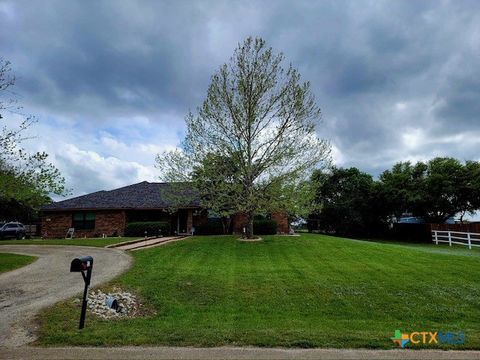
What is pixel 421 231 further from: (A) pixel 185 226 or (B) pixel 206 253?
(B) pixel 206 253

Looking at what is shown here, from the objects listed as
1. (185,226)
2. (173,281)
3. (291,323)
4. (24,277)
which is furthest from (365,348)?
(185,226)

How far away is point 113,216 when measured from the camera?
94.0ft

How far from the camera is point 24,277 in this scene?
11.6 m

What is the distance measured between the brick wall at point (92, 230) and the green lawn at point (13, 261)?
41.3 ft

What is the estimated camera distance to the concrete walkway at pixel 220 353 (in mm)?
4883

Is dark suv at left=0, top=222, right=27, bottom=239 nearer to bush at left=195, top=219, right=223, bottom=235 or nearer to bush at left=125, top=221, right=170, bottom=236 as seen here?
bush at left=125, top=221, right=170, bottom=236

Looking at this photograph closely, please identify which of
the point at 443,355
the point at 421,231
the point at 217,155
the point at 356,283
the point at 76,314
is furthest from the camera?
the point at 421,231

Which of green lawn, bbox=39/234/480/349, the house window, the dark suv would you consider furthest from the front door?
the dark suv

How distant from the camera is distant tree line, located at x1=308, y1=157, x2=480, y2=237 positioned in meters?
34.7

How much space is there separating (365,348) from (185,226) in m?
24.7

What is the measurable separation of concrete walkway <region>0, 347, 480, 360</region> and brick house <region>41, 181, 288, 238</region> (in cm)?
2258

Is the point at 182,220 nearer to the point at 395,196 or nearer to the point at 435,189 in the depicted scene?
the point at 395,196

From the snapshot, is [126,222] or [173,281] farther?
[126,222]

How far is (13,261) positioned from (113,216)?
14234 mm
